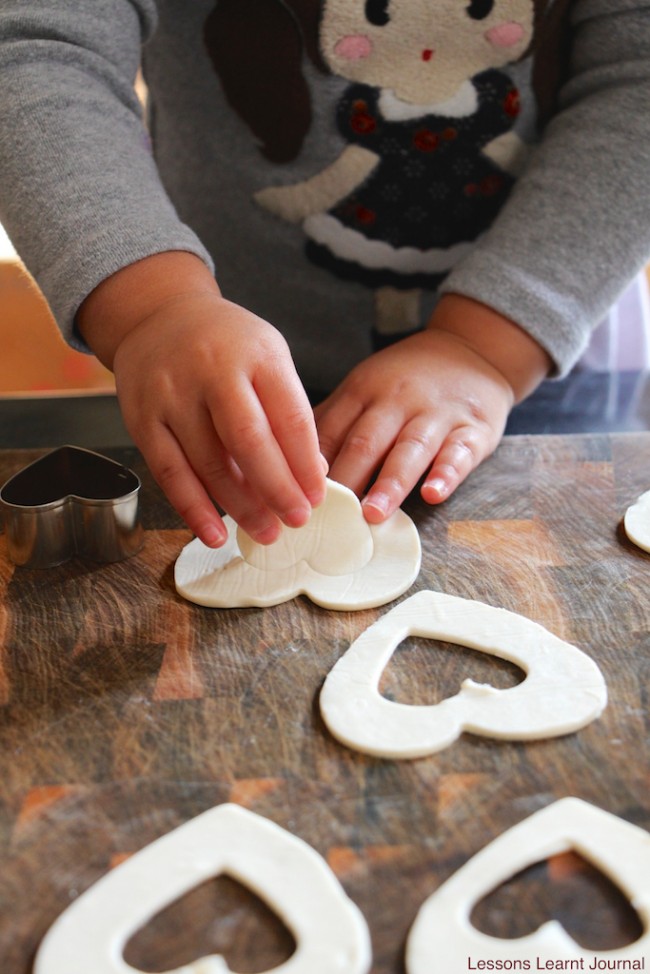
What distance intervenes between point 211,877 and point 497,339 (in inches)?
22.4

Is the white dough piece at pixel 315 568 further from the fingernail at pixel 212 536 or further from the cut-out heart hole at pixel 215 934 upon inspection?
the cut-out heart hole at pixel 215 934

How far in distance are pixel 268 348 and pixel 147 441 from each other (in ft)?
0.39

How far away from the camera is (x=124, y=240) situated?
0.79 m

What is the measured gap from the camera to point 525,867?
0.50 meters

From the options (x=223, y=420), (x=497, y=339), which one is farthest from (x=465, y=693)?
(x=497, y=339)

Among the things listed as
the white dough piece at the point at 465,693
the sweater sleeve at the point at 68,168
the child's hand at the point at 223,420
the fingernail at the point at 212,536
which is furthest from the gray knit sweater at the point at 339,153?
the white dough piece at the point at 465,693

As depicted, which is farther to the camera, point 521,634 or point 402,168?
point 402,168

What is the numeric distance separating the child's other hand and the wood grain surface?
5 cm

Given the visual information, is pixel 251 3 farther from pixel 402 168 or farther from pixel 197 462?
pixel 197 462

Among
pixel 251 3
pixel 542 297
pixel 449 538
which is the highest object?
pixel 251 3

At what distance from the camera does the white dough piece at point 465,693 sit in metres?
0.58

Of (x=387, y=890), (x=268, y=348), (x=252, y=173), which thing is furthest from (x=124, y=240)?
(x=387, y=890)

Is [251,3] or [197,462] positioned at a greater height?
[251,3]

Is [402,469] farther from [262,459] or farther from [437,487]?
[262,459]
